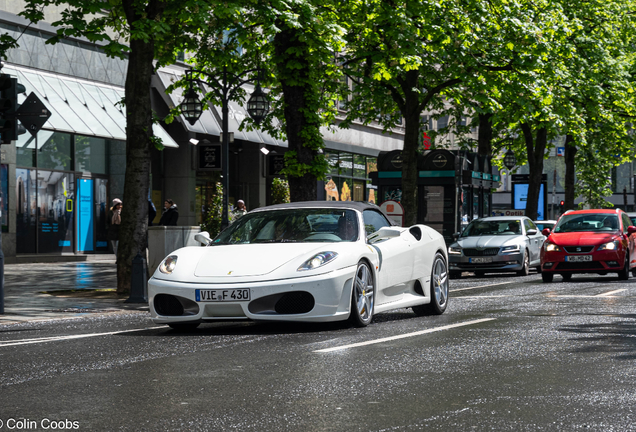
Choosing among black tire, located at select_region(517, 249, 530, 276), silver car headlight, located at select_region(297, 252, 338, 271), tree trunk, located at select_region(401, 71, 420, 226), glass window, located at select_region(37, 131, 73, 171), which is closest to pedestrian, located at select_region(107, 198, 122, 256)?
glass window, located at select_region(37, 131, 73, 171)

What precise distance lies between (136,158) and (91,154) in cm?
1490

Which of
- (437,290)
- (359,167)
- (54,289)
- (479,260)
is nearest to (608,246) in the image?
(479,260)

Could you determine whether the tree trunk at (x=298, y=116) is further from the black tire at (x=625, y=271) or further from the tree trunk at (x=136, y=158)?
the black tire at (x=625, y=271)

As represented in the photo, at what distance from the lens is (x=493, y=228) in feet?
84.4

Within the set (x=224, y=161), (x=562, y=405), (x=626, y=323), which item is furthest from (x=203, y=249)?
(x=224, y=161)

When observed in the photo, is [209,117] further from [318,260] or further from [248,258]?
[318,260]

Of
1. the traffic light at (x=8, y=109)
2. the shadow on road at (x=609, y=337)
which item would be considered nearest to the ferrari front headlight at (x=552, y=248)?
the shadow on road at (x=609, y=337)

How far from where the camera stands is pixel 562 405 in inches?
224

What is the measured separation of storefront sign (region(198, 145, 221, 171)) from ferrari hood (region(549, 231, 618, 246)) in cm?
812

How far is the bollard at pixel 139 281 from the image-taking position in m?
14.5

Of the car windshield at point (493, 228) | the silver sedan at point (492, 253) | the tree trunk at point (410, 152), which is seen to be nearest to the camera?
the silver sedan at point (492, 253)

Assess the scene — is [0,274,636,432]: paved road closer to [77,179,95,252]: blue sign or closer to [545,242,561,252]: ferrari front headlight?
[545,242,561,252]: ferrari front headlight

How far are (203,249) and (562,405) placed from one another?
5.42 m

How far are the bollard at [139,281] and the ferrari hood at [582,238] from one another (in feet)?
32.0
